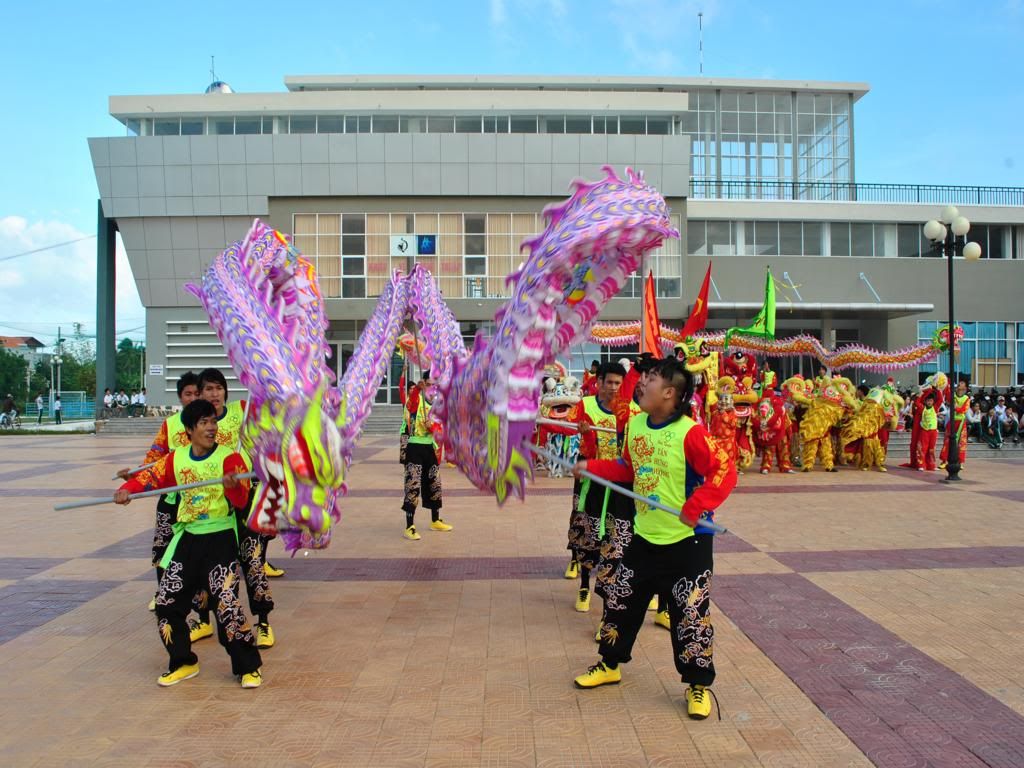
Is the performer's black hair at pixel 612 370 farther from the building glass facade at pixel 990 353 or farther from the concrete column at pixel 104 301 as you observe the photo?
the concrete column at pixel 104 301

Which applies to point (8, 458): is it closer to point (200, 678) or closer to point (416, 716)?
point (200, 678)

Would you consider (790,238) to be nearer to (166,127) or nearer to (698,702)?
(166,127)

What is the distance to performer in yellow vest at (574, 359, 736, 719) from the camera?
3.55m

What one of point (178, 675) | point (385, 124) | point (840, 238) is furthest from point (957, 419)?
point (385, 124)

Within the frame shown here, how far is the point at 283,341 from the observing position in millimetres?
3922

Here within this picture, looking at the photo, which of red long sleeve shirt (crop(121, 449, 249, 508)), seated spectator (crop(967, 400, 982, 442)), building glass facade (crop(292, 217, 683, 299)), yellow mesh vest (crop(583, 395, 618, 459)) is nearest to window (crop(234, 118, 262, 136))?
building glass facade (crop(292, 217, 683, 299))

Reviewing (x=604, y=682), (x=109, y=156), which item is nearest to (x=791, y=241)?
(x=109, y=156)

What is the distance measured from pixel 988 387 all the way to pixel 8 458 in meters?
29.3

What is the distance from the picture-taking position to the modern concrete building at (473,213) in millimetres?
26109

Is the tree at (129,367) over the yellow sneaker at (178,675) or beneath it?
over

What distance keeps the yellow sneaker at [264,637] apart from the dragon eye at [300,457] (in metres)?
1.48

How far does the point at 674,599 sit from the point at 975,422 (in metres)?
17.8

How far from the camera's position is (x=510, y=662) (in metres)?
4.24

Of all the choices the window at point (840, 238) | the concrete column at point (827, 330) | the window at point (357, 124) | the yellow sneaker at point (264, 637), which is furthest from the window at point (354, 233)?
the yellow sneaker at point (264, 637)
